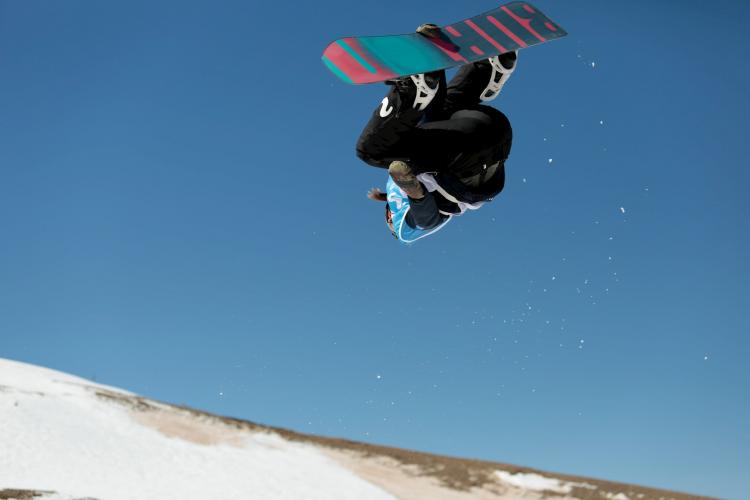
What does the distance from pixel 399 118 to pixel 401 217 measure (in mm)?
1822

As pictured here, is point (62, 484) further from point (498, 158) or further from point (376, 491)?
point (498, 158)

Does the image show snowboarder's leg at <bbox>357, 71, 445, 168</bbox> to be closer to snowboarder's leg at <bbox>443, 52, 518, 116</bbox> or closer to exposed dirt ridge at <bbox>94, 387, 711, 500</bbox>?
snowboarder's leg at <bbox>443, 52, 518, 116</bbox>

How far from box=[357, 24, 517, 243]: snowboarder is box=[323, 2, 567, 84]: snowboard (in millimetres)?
161

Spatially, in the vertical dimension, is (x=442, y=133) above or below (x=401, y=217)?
above

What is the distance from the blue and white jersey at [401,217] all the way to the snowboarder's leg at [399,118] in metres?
1.14

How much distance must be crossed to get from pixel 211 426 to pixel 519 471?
37.3 feet

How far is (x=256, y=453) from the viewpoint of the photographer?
26344 mm

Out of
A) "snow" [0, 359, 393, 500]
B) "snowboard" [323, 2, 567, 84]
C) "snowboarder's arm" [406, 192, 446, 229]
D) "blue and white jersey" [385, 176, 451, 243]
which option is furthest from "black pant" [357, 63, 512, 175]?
"snow" [0, 359, 393, 500]

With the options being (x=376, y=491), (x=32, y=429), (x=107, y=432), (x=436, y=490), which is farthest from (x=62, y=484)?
(x=436, y=490)

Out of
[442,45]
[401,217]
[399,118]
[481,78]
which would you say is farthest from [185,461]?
[442,45]

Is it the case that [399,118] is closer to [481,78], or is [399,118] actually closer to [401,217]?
[481,78]

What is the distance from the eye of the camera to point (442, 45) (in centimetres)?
778

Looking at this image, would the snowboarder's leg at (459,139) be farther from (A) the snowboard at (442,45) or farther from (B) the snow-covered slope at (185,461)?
(B) the snow-covered slope at (185,461)

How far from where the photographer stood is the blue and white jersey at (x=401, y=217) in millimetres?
8984
